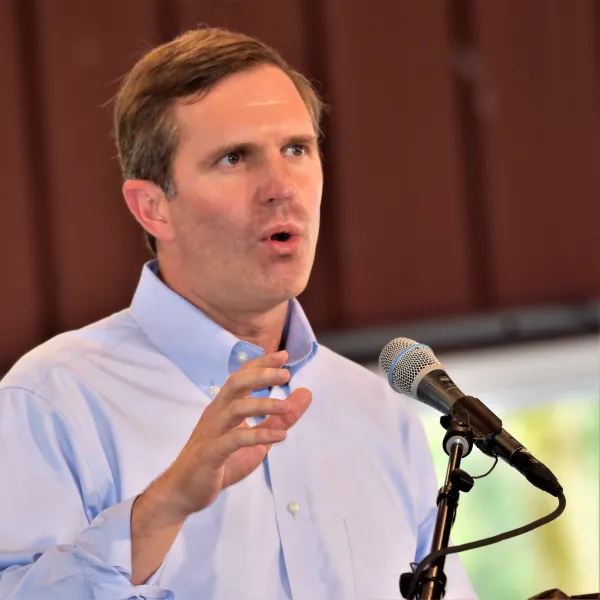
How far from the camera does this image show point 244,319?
66.1 inches

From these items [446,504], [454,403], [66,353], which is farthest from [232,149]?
[446,504]

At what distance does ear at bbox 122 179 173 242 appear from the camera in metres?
1.70

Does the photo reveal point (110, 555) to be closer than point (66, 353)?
Yes

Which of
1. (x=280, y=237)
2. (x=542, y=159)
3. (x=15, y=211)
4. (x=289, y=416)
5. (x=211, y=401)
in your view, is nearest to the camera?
(x=289, y=416)

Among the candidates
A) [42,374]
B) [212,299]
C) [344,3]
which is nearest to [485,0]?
[344,3]

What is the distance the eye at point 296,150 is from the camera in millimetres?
1662

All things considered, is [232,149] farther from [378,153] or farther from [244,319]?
[378,153]

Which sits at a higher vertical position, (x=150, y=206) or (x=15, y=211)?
(x=150, y=206)

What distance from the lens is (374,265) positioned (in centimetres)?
330

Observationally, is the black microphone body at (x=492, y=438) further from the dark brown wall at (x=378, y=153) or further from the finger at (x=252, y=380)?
the dark brown wall at (x=378, y=153)

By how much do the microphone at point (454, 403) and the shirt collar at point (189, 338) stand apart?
0.38 m

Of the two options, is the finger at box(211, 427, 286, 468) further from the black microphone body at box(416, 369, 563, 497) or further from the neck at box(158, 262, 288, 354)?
the neck at box(158, 262, 288, 354)

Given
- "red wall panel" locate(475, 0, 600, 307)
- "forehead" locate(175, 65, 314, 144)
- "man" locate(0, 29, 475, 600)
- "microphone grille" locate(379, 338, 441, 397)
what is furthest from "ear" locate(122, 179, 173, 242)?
"red wall panel" locate(475, 0, 600, 307)

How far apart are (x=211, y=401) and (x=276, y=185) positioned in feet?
1.41
